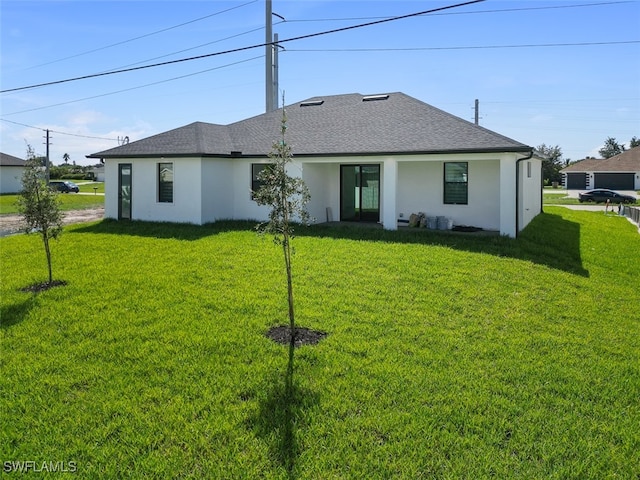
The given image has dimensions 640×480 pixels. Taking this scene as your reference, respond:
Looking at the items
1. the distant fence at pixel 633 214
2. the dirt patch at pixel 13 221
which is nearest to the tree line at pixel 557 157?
the distant fence at pixel 633 214

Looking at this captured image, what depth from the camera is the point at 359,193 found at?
1798cm

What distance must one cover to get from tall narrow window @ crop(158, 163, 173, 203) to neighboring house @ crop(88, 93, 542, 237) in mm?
38

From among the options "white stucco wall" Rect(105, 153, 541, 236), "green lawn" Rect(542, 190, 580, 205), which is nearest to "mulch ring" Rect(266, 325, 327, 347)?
"white stucco wall" Rect(105, 153, 541, 236)

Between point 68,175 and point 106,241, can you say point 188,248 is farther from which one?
point 68,175

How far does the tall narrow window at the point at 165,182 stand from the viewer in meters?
17.5

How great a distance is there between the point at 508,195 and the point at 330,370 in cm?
991

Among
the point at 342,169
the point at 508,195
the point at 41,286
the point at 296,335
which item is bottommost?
the point at 296,335

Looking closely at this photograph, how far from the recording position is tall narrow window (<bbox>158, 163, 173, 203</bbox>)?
1750cm

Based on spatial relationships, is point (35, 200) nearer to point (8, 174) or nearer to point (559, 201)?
point (559, 201)

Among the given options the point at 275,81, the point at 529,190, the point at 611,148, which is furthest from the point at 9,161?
the point at 611,148

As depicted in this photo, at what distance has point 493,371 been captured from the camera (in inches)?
224

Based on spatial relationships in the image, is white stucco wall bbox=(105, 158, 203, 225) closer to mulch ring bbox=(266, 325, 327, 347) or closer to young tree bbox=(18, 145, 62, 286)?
young tree bbox=(18, 145, 62, 286)

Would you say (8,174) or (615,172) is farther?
(615,172)

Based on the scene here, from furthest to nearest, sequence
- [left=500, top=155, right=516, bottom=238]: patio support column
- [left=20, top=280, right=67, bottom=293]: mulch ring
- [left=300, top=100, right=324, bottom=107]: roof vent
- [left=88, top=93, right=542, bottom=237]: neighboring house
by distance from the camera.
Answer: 1. [left=300, top=100, right=324, bottom=107]: roof vent
2. [left=88, top=93, right=542, bottom=237]: neighboring house
3. [left=500, top=155, right=516, bottom=238]: patio support column
4. [left=20, top=280, right=67, bottom=293]: mulch ring
